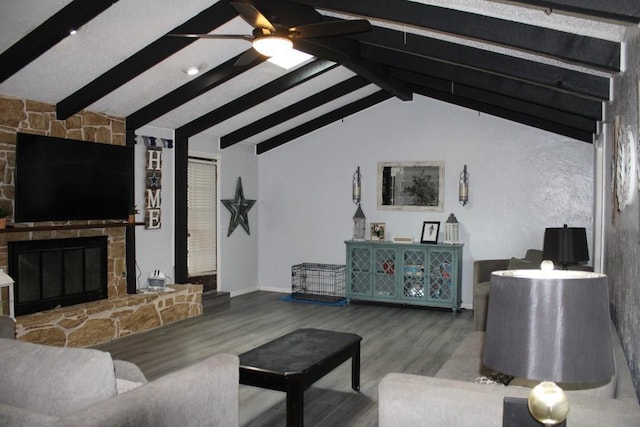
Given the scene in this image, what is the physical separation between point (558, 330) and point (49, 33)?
426 cm

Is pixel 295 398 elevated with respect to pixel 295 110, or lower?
lower

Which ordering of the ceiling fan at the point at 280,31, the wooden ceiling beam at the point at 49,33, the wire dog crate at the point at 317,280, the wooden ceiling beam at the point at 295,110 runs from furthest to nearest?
the wire dog crate at the point at 317,280 < the wooden ceiling beam at the point at 295,110 < the wooden ceiling beam at the point at 49,33 < the ceiling fan at the point at 280,31

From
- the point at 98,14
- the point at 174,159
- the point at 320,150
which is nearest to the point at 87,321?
the point at 174,159

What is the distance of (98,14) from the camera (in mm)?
4129

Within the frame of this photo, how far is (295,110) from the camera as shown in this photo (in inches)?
299

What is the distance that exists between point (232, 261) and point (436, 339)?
362cm

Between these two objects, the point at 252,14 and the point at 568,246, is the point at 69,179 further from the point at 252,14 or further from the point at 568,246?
the point at 568,246

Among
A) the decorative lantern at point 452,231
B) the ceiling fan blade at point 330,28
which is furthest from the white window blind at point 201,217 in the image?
the ceiling fan blade at point 330,28

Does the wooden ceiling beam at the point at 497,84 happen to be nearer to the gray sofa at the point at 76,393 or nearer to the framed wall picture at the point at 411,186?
the framed wall picture at the point at 411,186

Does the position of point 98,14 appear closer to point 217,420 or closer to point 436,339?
point 217,420

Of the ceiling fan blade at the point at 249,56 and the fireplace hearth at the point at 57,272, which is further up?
the ceiling fan blade at the point at 249,56

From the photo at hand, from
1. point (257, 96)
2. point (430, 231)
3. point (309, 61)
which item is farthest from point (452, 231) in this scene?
point (257, 96)

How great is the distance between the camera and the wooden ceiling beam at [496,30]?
319 centimetres

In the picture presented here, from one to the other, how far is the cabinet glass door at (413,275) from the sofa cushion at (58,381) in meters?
5.59
